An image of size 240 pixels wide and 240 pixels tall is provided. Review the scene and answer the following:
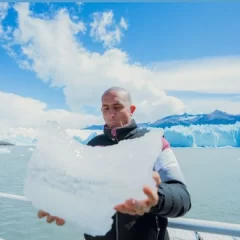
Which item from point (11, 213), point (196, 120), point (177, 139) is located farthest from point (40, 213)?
point (196, 120)

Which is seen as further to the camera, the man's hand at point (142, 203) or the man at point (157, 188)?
the man at point (157, 188)

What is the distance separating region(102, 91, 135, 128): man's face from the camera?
87 centimetres

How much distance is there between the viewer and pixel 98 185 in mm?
619

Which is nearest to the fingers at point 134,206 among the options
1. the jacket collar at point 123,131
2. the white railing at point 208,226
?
the jacket collar at point 123,131

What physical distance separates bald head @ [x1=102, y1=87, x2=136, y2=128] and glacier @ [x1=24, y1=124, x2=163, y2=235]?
0.21 metres

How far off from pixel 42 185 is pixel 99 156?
16cm

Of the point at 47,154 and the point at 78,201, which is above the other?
the point at 47,154

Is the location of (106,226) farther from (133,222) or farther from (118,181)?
(133,222)

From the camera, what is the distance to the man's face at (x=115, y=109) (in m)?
0.87

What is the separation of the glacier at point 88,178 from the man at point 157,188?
74 millimetres

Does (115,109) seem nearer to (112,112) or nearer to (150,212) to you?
(112,112)

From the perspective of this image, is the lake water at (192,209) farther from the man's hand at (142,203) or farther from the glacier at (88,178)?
the man's hand at (142,203)

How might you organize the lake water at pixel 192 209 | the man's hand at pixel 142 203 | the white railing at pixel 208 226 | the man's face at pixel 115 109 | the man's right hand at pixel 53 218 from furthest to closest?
the lake water at pixel 192 209
the white railing at pixel 208 226
the man's face at pixel 115 109
the man's right hand at pixel 53 218
the man's hand at pixel 142 203

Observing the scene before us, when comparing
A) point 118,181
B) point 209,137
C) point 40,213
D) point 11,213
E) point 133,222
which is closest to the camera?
point 118,181
